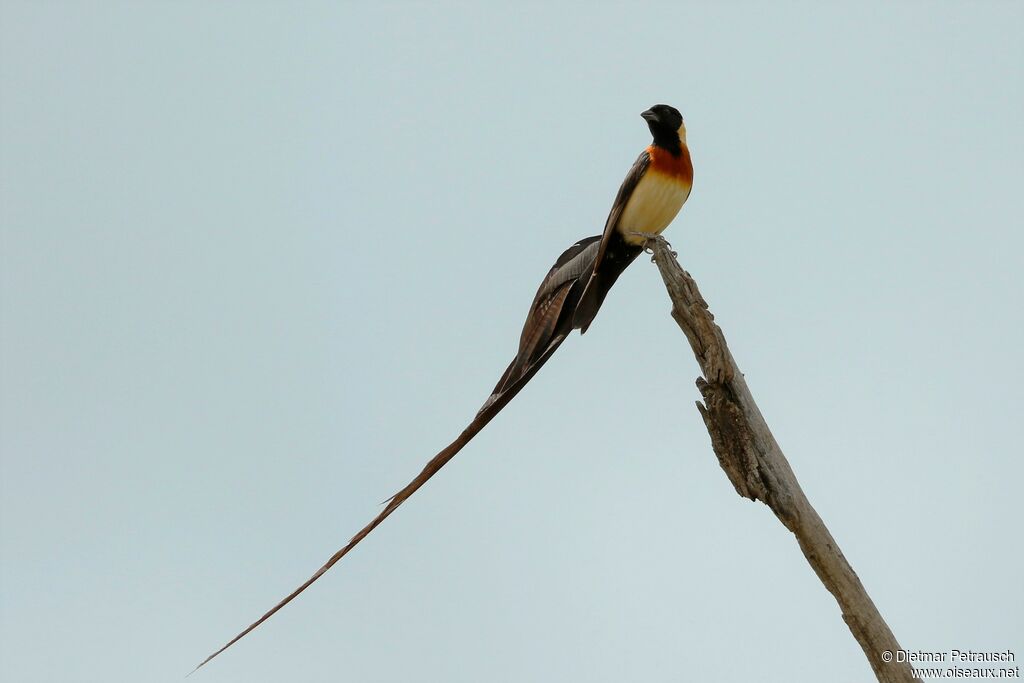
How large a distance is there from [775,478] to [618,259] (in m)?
2.02

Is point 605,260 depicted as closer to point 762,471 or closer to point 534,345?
point 534,345

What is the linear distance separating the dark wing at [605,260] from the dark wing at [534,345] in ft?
0.23

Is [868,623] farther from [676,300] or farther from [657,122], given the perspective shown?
[657,122]

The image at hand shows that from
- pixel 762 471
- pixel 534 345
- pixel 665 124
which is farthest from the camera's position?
pixel 665 124

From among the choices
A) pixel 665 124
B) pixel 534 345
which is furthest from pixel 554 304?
pixel 665 124

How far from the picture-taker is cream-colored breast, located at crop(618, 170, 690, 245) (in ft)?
23.1

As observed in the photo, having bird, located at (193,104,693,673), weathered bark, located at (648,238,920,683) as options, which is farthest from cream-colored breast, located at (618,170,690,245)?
weathered bark, located at (648,238,920,683)

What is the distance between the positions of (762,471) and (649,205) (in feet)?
6.79

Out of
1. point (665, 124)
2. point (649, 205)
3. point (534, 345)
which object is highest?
point (665, 124)

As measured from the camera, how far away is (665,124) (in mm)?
7465

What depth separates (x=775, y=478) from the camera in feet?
18.9

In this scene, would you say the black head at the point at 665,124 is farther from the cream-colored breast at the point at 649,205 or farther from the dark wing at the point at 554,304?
the dark wing at the point at 554,304

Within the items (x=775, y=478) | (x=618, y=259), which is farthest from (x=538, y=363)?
(x=775, y=478)

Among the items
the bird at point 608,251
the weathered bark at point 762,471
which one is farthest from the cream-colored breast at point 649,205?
the weathered bark at point 762,471
